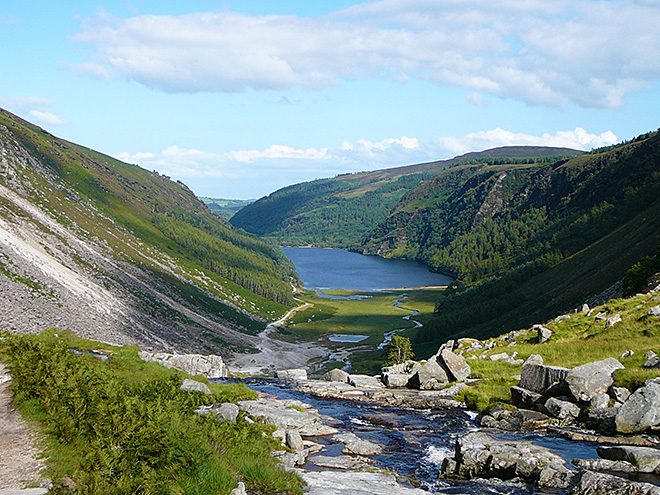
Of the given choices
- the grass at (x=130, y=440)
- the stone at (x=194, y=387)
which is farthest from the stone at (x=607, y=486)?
the stone at (x=194, y=387)

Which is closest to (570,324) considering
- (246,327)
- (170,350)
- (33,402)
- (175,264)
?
(33,402)

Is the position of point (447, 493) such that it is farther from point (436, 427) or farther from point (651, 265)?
point (651, 265)

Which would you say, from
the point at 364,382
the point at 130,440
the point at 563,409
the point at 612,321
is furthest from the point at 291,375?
the point at 130,440

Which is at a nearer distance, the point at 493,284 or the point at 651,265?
the point at 651,265

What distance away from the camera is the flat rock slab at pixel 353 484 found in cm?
1702

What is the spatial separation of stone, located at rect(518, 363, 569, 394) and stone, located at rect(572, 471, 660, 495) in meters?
11.5

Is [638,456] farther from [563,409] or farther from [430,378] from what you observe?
[430,378]

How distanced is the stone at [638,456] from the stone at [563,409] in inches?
224

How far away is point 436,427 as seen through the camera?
2950 centimetres

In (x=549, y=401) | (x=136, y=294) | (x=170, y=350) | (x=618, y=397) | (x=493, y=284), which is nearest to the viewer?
(x=618, y=397)

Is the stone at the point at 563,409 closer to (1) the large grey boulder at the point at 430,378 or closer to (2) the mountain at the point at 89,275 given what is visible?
(1) the large grey boulder at the point at 430,378

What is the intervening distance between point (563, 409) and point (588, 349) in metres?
12.7

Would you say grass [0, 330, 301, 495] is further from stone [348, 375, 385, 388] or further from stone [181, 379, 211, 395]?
stone [348, 375, 385, 388]

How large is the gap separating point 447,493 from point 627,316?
32307mm
